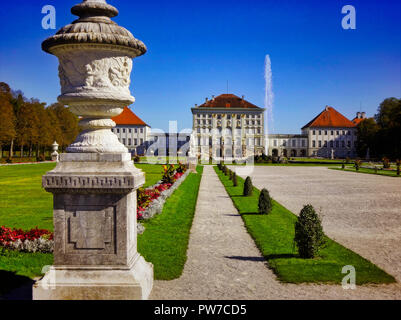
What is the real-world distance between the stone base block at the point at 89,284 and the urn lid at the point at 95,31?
2162 millimetres

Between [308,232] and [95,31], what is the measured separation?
4.17m

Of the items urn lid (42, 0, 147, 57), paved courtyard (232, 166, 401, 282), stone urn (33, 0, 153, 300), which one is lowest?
paved courtyard (232, 166, 401, 282)

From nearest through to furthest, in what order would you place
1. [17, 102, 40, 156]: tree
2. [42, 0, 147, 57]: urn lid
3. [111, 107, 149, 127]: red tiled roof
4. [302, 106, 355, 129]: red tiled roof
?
1. [42, 0, 147, 57]: urn lid
2. [17, 102, 40, 156]: tree
3. [302, 106, 355, 129]: red tiled roof
4. [111, 107, 149, 127]: red tiled roof

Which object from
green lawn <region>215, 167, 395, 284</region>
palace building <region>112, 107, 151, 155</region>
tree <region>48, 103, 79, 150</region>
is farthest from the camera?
palace building <region>112, 107, 151, 155</region>

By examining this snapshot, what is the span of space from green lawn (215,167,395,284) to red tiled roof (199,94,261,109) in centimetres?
8115

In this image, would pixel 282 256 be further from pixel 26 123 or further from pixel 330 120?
pixel 330 120

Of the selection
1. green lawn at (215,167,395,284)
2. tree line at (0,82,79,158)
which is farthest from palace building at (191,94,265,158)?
green lawn at (215,167,395,284)

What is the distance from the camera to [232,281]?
474 cm

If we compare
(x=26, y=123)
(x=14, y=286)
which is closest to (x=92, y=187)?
(x=14, y=286)

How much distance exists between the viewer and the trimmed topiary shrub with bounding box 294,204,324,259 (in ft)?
18.7

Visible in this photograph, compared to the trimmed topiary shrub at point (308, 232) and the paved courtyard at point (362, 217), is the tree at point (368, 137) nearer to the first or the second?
the paved courtyard at point (362, 217)

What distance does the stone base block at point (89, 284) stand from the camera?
3.49 metres

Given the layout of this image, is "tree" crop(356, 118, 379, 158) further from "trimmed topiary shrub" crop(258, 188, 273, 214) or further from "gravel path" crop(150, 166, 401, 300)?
"gravel path" crop(150, 166, 401, 300)

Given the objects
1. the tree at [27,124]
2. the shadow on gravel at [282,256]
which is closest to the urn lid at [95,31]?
the shadow on gravel at [282,256]
